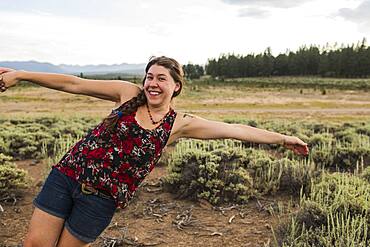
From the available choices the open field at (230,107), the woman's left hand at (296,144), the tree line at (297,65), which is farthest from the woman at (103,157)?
the tree line at (297,65)

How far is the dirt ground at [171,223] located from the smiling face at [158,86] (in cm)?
198

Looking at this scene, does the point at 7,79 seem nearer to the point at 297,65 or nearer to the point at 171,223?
the point at 171,223

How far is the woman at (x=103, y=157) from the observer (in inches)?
110

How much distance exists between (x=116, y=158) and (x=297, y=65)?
254 ft

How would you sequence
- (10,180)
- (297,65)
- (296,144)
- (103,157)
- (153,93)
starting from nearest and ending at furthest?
1. (103,157)
2. (153,93)
3. (296,144)
4. (10,180)
5. (297,65)

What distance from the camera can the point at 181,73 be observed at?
3096 millimetres

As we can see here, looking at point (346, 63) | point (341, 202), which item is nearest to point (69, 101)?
point (341, 202)

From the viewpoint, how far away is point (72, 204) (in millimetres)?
2869

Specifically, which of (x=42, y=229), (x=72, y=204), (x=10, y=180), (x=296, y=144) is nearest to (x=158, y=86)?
(x=72, y=204)

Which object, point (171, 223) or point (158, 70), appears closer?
point (158, 70)

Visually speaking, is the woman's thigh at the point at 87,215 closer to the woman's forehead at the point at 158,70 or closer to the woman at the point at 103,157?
the woman at the point at 103,157

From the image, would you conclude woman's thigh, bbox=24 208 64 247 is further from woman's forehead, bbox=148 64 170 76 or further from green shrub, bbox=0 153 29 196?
green shrub, bbox=0 153 29 196

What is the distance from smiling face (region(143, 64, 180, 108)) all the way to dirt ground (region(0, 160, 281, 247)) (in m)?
1.98

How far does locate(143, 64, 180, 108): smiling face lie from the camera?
2929mm
